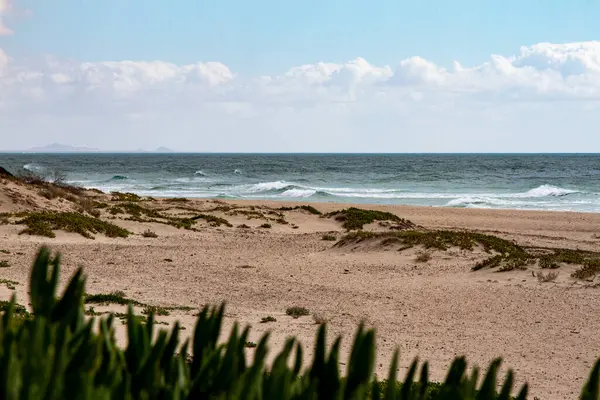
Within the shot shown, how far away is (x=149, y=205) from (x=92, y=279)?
1882 centimetres

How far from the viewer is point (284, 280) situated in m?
14.9

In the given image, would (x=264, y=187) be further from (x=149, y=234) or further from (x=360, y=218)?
(x=149, y=234)

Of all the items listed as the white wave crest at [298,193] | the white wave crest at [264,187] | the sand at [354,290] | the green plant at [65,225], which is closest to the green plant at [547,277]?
the sand at [354,290]

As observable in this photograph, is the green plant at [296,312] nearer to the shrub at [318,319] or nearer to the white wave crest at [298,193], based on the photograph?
the shrub at [318,319]

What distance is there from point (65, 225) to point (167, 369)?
1822 cm

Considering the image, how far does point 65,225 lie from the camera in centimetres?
1967

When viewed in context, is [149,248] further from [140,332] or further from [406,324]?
[140,332]

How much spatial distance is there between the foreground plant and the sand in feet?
10.7

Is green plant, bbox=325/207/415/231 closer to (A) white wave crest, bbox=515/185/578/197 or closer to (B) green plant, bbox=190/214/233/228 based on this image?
(B) green plant, bbox=190/214/233/228

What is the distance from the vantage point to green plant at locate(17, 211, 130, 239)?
18984 millimetres

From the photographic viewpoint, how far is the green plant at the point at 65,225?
747 inches

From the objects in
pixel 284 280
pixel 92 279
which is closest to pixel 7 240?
pixel 92 279

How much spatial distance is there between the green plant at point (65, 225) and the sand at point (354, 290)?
0.31m

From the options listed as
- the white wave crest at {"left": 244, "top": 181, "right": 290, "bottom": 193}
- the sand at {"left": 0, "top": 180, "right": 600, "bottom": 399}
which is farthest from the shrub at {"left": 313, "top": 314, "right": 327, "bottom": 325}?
the white wave crest at {"left": 244, "top": 181, "right": 290, "bottom": 193}
